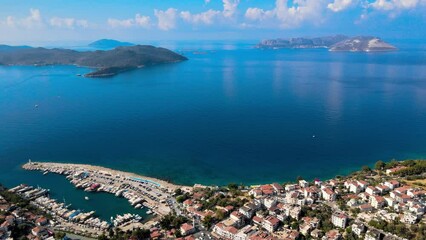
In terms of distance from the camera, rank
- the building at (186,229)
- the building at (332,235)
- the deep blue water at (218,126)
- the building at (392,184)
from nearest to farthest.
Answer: the building at (332,235) < the building at (186,229) < the building at (392,184) < the deep blue water at (218,126)

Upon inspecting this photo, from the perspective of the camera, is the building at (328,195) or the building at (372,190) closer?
the building at (328,195)

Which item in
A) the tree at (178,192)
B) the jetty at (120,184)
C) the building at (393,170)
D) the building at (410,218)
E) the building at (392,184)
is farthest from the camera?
the building at (393,170)

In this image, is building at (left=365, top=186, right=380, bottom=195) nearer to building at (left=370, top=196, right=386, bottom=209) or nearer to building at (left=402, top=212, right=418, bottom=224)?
building at (left=370, top=196, right=386, bottom=209)

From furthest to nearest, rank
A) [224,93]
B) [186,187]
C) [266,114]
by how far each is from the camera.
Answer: [224,93], [266,114], [186,187]

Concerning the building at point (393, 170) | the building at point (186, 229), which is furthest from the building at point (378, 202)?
the building at point (186, 229)

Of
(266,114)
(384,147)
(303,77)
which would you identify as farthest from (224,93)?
(384,147)

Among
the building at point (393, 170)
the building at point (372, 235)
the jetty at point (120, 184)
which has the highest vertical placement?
the building at point (393, 170)

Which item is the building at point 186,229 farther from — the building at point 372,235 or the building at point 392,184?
the building at point 392,184

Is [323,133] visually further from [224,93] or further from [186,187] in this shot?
[224,93]
